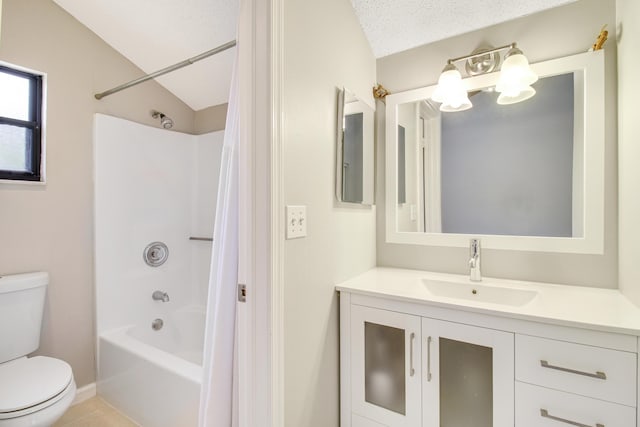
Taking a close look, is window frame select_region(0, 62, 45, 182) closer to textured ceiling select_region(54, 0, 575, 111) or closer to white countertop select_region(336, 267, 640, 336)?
textured ceiling select_region(54, 0, 575, 111)

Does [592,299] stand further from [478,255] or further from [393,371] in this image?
[393,371]

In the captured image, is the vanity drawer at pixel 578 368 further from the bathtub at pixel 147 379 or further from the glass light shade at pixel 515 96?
the bathtub at pixel 147 379

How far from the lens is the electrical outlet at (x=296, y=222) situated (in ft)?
3.43

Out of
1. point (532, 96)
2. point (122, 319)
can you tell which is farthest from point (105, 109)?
point (532, 96)

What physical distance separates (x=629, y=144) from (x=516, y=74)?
0.51 m

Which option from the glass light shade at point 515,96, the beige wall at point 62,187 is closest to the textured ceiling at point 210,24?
the beige wall at point 62,187

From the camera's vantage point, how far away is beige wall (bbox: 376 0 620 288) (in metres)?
1.30

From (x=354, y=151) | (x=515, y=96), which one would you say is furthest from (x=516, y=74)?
(x=354, y=151)

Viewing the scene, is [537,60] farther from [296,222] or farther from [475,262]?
[296,222]

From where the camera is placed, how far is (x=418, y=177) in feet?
5.66

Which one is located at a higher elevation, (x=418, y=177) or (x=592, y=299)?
(x=418, y=177)

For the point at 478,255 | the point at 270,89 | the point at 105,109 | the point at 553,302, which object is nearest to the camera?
the point at 270,89

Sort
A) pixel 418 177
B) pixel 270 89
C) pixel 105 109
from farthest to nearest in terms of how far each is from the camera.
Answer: pixel 105 109 < pixel 418 177 < pixel 270 89

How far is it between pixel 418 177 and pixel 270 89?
1069mm
